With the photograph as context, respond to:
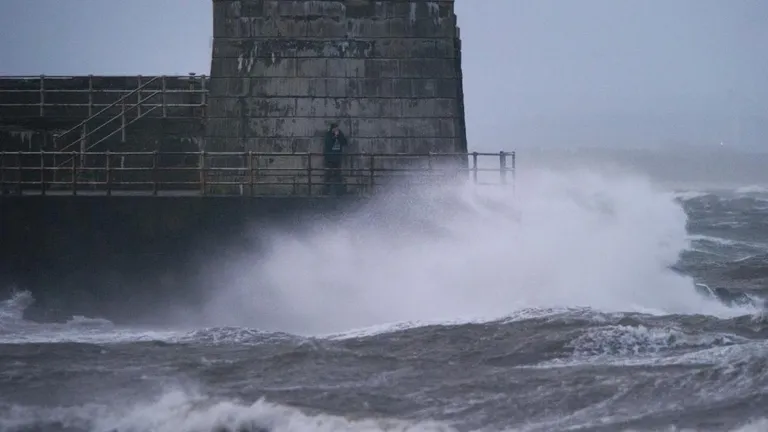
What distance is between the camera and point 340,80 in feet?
64.7

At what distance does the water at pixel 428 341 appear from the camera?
467 inches

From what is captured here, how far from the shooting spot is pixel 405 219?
61.0 feet

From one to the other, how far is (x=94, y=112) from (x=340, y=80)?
6.53m

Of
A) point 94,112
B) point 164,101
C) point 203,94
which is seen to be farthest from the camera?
point 94,112

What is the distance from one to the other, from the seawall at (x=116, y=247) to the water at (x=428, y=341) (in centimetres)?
33

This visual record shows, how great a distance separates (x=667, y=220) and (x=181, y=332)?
47.3 feet

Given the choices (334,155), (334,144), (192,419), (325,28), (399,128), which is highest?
(325,28)

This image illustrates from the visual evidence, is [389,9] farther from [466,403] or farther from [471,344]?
[466,403]

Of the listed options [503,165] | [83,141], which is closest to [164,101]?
[83,141]

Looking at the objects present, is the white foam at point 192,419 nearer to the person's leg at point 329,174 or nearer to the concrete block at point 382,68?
the person's leg at point 329,174

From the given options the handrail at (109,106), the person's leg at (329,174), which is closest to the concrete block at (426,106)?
the person's leg at (329,174)

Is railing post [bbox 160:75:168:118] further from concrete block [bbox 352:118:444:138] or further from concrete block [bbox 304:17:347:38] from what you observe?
concrete block [bbox 352:118:444:138]

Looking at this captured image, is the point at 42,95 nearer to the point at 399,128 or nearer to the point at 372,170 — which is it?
the point at 399,128

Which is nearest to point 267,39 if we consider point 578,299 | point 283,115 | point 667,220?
point 283,115
